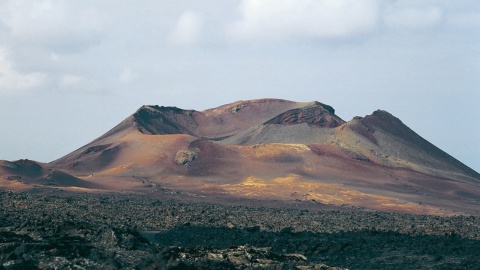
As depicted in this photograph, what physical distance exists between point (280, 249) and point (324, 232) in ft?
37.3

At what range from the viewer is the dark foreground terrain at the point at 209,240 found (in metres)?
27.3

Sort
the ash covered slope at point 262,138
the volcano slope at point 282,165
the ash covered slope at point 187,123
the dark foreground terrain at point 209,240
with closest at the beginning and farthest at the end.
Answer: the dark foreground terrain at point 209,240
the volcano slope at point 282,165
the ash covered slope at point 262,138
the ash covered slope at point 187,123

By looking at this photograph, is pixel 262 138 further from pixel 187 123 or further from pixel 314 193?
pixel 314 193

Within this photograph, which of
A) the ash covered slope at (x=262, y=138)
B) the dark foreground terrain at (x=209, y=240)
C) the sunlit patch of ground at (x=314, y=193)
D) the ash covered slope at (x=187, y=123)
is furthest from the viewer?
the ash covered slope at (x=187, y=123)

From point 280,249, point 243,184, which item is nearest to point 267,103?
point 243,184

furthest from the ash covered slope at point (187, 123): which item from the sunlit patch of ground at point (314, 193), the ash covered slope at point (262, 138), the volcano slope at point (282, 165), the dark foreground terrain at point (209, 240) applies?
the dark foreground terrain at point (209, 240)

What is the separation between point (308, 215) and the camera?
69.8 meters

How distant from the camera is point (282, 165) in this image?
10988 cm

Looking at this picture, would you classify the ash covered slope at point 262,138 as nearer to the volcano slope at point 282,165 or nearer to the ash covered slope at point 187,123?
the ash covered slope at point 187,123

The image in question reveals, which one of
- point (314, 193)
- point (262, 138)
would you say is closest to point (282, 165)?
point (314, 193)

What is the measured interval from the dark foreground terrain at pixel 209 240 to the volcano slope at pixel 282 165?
23.3 metres

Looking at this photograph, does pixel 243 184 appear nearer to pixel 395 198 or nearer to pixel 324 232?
pixel 395 198

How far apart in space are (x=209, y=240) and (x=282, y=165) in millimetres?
64918

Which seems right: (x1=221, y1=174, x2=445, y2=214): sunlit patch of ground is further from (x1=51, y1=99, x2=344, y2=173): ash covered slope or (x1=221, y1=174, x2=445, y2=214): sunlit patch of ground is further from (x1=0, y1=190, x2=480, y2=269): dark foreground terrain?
(x1=51, y1=99, x2=344, y2=173): ash covered slope
